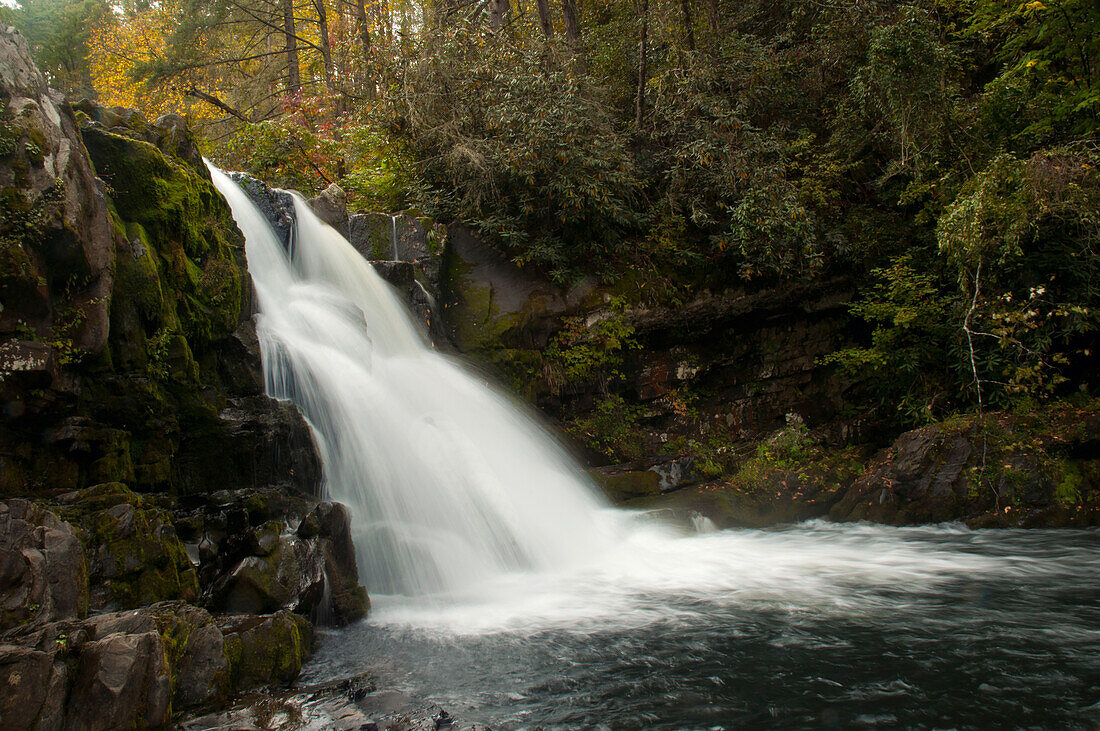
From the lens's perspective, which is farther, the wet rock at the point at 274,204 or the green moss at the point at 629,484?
the wet rock at the point at 274,204

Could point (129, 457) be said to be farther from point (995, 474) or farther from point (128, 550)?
point (995, 474)

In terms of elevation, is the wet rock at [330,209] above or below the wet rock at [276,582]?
above

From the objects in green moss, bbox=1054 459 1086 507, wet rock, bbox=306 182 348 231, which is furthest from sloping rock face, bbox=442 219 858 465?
green moss, bbox=1054 459 1086 507

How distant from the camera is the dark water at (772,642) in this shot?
3910 mm

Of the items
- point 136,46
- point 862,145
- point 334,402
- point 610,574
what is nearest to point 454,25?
point 862,145

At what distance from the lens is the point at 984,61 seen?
43.7ft

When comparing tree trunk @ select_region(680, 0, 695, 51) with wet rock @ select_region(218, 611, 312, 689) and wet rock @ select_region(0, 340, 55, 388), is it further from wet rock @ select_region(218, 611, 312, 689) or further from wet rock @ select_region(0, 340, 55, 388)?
→ wet rock @ select_region(218, 611, 312, 689)

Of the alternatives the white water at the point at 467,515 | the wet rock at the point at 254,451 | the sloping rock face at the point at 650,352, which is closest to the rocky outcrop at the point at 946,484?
the white water at the point at 467,515

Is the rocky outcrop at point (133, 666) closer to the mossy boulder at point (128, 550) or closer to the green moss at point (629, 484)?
the mossy boulder at point (128, 550)

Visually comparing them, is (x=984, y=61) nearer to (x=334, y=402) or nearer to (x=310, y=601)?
(x=334, y=402)

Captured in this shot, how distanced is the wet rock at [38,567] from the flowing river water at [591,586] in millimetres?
1693

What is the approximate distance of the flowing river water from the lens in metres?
4.08

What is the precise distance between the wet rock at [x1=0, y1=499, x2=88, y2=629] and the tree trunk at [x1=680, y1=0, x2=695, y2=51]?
14.0 metres

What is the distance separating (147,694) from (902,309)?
36.5ft
